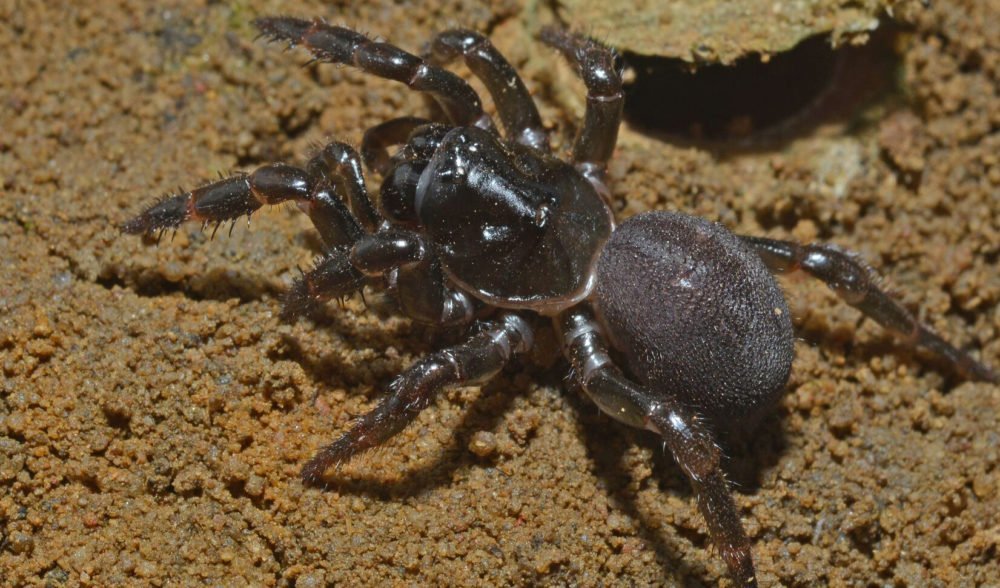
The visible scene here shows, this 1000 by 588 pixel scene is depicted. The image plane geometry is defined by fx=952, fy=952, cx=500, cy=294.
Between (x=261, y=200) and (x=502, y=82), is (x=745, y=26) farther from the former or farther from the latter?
(x=261, y=200)

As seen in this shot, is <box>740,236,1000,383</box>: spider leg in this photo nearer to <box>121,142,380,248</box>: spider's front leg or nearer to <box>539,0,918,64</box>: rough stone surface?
<box>539,0,918,64</box>: rough stone surface

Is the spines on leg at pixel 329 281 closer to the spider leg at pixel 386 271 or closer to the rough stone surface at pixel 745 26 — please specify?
the spider leg at pixel 386 271

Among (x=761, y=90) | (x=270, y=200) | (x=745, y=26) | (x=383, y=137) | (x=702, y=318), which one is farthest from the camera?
(x=761, y=90)

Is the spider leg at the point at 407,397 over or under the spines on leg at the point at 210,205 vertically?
under

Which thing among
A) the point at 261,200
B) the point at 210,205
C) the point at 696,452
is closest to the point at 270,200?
the point at 261,200

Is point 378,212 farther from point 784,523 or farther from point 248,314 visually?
point 784,523

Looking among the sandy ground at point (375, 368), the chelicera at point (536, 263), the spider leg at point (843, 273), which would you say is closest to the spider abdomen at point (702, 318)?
the chelicera at point (536, 263)
